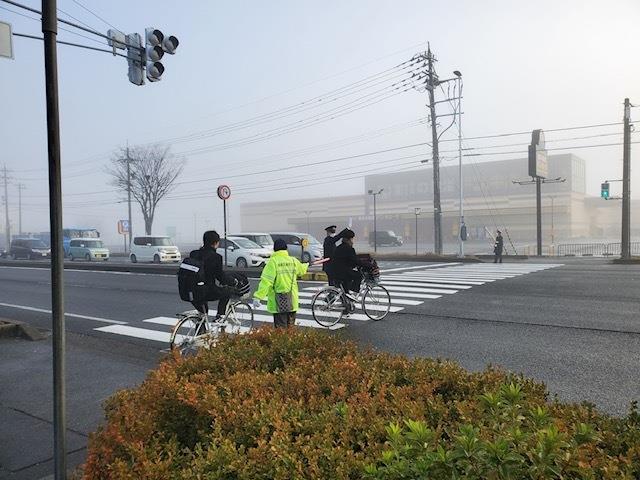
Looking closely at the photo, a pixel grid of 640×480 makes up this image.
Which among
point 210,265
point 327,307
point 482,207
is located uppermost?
point 482,207

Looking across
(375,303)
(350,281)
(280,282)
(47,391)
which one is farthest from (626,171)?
(47,391)

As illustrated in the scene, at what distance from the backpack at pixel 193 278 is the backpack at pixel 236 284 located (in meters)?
0.46

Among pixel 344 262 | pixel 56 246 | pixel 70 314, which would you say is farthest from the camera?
pixel 70 314

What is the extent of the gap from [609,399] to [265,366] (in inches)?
159

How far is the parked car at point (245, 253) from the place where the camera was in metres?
24.9

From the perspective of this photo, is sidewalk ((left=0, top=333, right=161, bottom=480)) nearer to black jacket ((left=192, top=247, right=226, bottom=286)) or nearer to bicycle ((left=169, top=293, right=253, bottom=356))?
bicycle ((left=169, top=293, right=253, bottom=356))

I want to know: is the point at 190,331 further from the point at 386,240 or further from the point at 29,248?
the point at 386,240

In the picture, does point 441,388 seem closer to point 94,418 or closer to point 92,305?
point 94,418

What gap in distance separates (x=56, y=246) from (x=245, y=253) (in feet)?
72.7

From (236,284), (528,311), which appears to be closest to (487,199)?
(528,311)

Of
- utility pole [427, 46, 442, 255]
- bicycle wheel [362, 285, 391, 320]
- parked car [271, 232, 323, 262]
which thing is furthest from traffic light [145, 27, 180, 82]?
utility pole [427, 46, 442, 255]

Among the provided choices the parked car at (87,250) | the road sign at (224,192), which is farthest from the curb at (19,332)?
the parked car at (87,250)

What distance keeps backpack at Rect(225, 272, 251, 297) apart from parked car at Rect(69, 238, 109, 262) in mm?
34753

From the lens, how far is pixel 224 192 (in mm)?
18766
